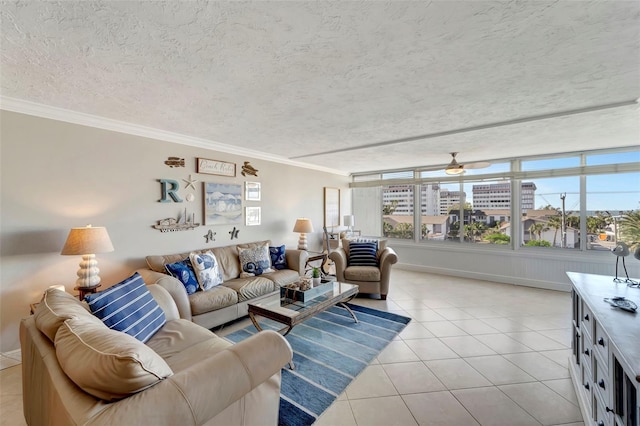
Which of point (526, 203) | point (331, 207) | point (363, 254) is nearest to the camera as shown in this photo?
point (363, 254)

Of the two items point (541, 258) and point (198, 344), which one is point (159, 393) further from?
point (541, 258)

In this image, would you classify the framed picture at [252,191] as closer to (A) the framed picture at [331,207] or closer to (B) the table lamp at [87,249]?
(A) the framed picture at [331,207]

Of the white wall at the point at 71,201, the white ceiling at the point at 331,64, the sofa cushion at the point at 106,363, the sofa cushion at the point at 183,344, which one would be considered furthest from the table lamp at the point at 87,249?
the sofa cushion at the point at 106,363

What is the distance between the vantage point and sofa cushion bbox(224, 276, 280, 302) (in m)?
A: 3.19

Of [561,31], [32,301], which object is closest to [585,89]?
[561,31]

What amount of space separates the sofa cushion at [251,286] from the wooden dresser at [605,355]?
298cm

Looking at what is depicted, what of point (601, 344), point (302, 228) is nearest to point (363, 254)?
point (302, 228)

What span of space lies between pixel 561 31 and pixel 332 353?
2905 mm

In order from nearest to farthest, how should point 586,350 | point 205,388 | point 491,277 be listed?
point 205,388 < point 586,350 < point 491,277

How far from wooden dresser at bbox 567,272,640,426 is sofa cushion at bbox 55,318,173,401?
1.82m

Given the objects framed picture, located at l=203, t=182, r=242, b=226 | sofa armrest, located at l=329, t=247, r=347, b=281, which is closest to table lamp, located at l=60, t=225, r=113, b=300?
framed picture, located at l=203, t=182, r=242, b=226

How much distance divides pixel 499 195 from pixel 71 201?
660 centimetres

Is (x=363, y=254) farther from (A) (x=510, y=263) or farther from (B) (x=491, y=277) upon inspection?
(A) (x=510, y=263)

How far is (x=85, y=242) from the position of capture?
241 cm
